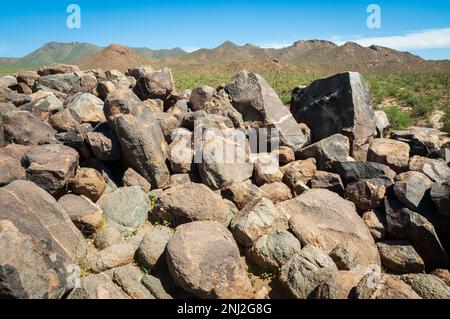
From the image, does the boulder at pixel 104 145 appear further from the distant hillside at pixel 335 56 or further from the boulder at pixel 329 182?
the distant hillside at pixel 335 56

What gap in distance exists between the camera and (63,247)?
6.55 m

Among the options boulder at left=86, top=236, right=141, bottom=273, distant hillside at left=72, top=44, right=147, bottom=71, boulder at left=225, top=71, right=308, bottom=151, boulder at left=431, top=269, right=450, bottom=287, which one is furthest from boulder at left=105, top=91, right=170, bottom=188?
distant hillside at left=72, top=44, right=147, bottom=71

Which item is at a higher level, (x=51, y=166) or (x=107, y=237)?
(x=51, y=166)

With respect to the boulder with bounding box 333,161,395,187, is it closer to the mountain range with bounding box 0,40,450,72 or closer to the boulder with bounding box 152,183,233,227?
the boulder with bounding box 152,183,233,227

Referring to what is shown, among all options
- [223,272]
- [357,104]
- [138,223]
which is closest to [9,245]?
[138,223]

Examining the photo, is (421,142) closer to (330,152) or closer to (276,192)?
(330,152)

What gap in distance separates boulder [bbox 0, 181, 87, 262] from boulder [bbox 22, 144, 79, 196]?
16.8 inches

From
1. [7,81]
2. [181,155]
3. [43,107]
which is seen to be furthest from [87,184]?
[7,81]

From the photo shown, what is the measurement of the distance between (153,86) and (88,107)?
7.82 feet

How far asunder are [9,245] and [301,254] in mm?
4671

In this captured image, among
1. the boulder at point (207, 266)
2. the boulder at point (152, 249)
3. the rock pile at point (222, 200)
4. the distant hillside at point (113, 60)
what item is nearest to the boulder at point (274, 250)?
the rock pile at point (222, 200)

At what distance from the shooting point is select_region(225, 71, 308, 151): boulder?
10.2 meters

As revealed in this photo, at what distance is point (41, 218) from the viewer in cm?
664

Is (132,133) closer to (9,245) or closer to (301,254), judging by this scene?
(9,245)
